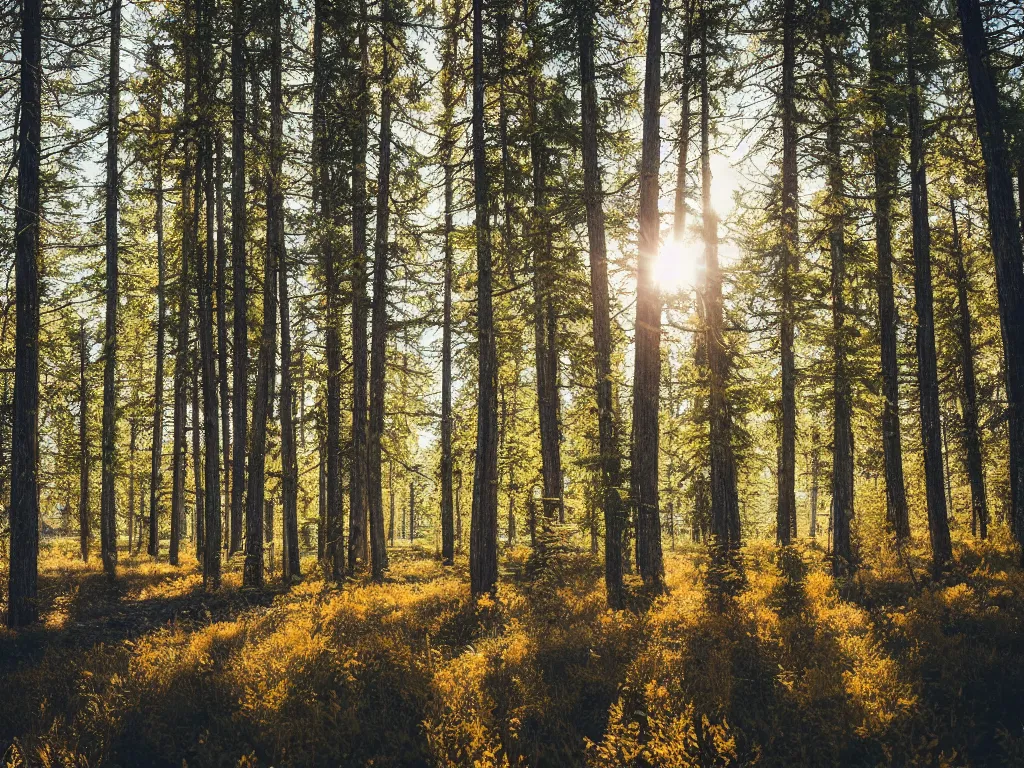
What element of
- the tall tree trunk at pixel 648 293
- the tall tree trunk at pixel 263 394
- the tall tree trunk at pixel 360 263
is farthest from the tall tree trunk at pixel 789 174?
the tall tree trunk at pixel 263 394

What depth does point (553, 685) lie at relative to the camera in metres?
7.41

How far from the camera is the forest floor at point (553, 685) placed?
6195mm

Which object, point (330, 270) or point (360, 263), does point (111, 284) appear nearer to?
point (330, 270)

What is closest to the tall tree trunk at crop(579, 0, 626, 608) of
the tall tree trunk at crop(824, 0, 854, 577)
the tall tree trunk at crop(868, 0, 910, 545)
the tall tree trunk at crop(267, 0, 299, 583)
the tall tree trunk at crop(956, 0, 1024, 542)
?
the tall tree trunk at crop(824, 0, 854, 577)

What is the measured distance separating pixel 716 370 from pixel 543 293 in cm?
416

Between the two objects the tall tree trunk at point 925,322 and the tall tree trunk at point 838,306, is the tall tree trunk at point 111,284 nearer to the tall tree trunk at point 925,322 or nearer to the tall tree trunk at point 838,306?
the tall tree trunk at point 838,306

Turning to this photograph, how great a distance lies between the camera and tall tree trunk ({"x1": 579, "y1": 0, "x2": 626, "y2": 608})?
1025cm

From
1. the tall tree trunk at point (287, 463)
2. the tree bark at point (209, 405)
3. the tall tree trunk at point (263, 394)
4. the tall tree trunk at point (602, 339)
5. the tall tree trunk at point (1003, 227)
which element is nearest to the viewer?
Answer: the tall tree trunk at point (1003, 227)

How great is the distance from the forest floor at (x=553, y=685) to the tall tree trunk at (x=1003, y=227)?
3.03 metres

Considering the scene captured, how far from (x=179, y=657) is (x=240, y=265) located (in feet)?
29.6

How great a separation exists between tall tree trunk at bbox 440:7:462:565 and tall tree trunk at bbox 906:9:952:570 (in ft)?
32.7

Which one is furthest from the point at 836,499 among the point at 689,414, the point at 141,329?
the point at 141,329

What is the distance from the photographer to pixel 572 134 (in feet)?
42.4

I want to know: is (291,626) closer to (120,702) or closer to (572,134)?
(120,702)
